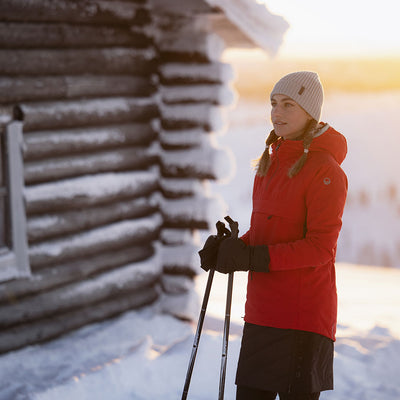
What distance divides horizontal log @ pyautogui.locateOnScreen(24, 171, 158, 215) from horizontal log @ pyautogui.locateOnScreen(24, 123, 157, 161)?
0.91 ft

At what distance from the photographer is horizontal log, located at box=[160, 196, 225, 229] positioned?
226 inches

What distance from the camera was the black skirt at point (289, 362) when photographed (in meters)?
2.40

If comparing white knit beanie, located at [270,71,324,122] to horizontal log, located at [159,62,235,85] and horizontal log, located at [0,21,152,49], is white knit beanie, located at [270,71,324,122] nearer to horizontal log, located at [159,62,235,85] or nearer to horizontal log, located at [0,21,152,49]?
horizontal log, located at [0,21,152,49]

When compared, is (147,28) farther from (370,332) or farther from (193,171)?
(370,332)

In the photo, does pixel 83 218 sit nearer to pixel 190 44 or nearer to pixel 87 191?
pixel 87 191

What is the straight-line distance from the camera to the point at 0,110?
4.38m

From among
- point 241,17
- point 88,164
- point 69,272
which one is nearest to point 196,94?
point 241,17

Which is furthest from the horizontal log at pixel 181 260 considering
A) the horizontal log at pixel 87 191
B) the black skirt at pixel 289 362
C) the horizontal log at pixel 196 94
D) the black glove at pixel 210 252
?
the black skirt at pixel 289 362

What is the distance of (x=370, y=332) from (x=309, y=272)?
11.8 feet

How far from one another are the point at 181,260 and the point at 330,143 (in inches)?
143

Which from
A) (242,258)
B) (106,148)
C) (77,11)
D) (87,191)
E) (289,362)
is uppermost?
(77,11)

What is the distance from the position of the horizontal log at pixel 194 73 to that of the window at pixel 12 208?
1741 millimetres

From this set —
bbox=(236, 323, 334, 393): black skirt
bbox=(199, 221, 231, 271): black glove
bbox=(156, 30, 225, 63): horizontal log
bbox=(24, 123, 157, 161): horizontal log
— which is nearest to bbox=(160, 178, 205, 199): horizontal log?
bbox=(24, 123, 157, 161): horizontal log

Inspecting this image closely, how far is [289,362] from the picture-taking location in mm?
2416
